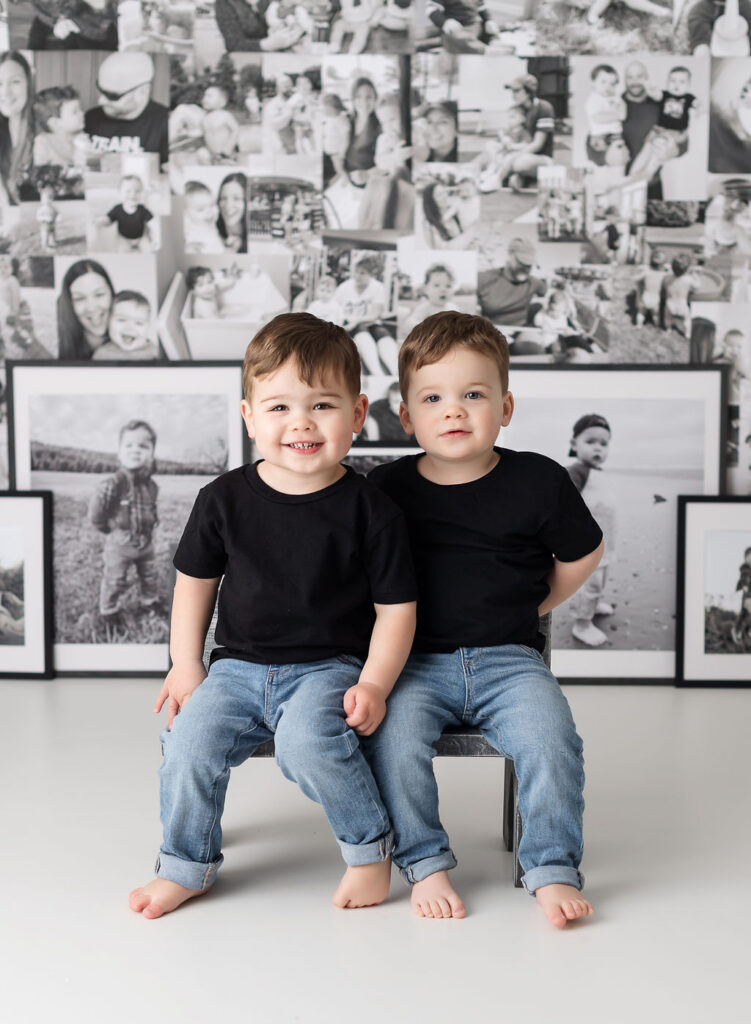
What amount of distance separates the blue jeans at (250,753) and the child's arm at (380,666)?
2 centimetres

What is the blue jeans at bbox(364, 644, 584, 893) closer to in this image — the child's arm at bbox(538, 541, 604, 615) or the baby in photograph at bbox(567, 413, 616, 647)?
the child's arm at bbox(538, 541, 604, 615)

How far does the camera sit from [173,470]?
8.84 ft

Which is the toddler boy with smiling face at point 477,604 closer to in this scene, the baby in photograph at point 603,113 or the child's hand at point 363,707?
the child's hand at point 363,707

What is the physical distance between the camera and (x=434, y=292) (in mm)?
2658

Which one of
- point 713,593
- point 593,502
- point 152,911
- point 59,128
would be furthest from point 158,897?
point 59,128

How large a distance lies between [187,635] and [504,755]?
50 centimetres

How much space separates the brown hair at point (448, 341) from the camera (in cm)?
160

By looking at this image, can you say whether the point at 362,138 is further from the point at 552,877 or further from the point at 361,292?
the point at 552,877

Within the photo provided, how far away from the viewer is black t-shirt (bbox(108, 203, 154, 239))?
8.65 ft

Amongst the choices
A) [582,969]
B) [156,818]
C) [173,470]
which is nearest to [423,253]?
[173,470]

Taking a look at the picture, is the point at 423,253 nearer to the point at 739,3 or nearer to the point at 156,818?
the point at 739,3

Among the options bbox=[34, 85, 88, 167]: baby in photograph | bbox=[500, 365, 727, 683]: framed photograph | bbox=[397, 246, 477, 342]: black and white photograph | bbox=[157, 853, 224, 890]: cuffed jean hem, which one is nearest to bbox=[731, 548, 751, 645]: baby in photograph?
bbox=[500, 365, 727, 683]: framed photograph

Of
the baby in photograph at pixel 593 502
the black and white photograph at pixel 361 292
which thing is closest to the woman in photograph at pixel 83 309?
the black and white photograph at pixel 361 292

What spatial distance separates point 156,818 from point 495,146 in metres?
1.74
